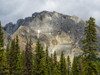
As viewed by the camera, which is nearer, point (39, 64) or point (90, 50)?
point (90, 50)

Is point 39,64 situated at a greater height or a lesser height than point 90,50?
lesser

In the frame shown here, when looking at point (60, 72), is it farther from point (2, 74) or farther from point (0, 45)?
point (0, 45)

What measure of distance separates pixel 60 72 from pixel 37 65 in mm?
15081

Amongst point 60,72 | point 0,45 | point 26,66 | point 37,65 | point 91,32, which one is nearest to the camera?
point 91,32

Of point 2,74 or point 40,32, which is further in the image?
point 40,32

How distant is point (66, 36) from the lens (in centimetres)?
19688

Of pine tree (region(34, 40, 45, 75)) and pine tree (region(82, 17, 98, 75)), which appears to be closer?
pine tree (region(82, 17, 98, 75))

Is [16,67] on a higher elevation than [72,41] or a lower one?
lower

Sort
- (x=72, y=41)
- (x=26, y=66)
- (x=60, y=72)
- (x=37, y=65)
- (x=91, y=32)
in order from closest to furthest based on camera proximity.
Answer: (x=91, y=32), (x=37, y=65), (x=26, y=66), (x=60, y=72), (x=72, y=41)

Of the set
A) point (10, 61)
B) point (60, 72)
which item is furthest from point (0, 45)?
point (60, 72)

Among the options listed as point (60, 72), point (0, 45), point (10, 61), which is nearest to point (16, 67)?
point (10, 61)

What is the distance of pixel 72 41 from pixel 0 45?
6566 inches

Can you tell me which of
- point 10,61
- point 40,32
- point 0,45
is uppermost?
point 40,32

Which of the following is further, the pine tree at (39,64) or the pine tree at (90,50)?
the pine tree at (39,64)
